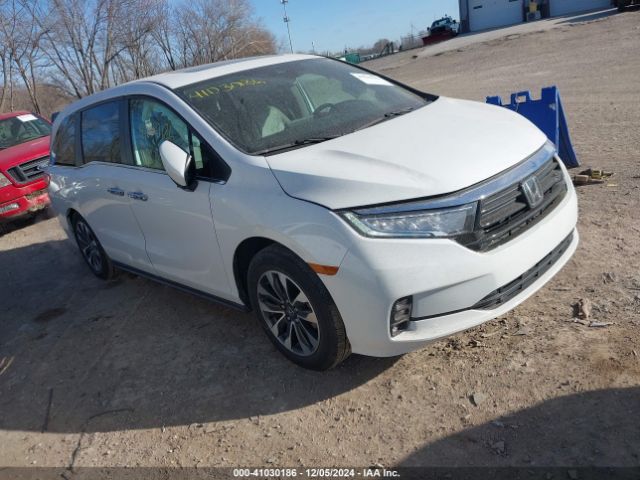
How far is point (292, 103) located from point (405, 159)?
1238 mm

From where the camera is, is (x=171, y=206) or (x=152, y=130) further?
(x=152, y=130)

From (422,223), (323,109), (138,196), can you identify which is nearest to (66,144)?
(138,196)

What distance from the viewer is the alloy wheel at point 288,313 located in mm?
3184

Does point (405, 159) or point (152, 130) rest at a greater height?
point (152, 130)

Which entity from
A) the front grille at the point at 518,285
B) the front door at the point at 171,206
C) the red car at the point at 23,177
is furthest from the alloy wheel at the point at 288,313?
the red car at the point at 23,177

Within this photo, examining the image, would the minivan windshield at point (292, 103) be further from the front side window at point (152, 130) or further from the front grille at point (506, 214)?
the front grille at point (506, 214)

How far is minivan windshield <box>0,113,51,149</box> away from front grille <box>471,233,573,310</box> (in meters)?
9.11

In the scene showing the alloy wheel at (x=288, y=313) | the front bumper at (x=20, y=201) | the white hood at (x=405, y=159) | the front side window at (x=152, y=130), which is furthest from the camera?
the front bumper at (x=20, y=201)

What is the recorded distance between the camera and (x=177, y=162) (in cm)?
340

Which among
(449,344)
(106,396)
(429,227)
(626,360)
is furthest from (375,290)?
(106,396)

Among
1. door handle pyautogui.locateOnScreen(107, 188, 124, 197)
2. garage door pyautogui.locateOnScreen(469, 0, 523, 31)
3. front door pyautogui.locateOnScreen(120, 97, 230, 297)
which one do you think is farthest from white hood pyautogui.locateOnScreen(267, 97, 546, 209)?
garage door pyautogui.locateOnScreen(469, 0, 523, 31)

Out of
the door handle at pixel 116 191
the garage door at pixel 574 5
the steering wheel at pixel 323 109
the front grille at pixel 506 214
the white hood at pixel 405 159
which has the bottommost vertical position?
the garage door at pixel 574 5

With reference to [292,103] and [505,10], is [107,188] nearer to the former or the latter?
[292,103]

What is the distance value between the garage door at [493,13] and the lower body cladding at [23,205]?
40.5 meters
